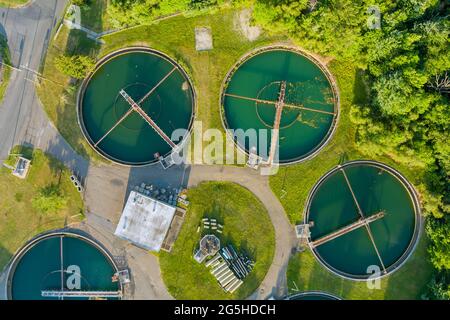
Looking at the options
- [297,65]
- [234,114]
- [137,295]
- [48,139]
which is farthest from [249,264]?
[48,139]

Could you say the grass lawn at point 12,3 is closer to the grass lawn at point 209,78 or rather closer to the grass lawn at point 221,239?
the grass lawn at point 209,78

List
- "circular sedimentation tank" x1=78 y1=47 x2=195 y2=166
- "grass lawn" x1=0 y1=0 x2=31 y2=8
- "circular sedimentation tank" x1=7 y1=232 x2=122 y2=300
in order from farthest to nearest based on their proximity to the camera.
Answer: "grass lawn" x1=0 y1=0 x2=31 y2=8 < "circular sedimentation tank" x1=78 y1=47 x2=195 y2=166 < "circular sedimentation tank" x1=7 y1=232 x2=122 y2=300

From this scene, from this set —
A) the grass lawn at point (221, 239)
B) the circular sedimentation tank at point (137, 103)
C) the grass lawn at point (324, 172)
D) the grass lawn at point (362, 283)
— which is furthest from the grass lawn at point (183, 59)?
the grass lawn at point (362, 283)

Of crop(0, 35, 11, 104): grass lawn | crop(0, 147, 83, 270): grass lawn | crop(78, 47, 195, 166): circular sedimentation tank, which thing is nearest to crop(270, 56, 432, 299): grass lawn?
crop(78, 47, 195, 166): circular sedimentation tank

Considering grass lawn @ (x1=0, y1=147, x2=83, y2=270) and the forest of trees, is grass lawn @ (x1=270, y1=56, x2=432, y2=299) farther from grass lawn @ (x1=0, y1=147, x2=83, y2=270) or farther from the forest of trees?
grass lawn @ (x1=0, y1=147, x2=83, y2=270)

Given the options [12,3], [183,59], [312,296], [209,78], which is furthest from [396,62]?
[12,3]

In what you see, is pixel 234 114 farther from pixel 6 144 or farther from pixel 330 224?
pixel 6 144

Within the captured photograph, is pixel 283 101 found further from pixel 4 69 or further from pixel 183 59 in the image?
pixel 4 69
